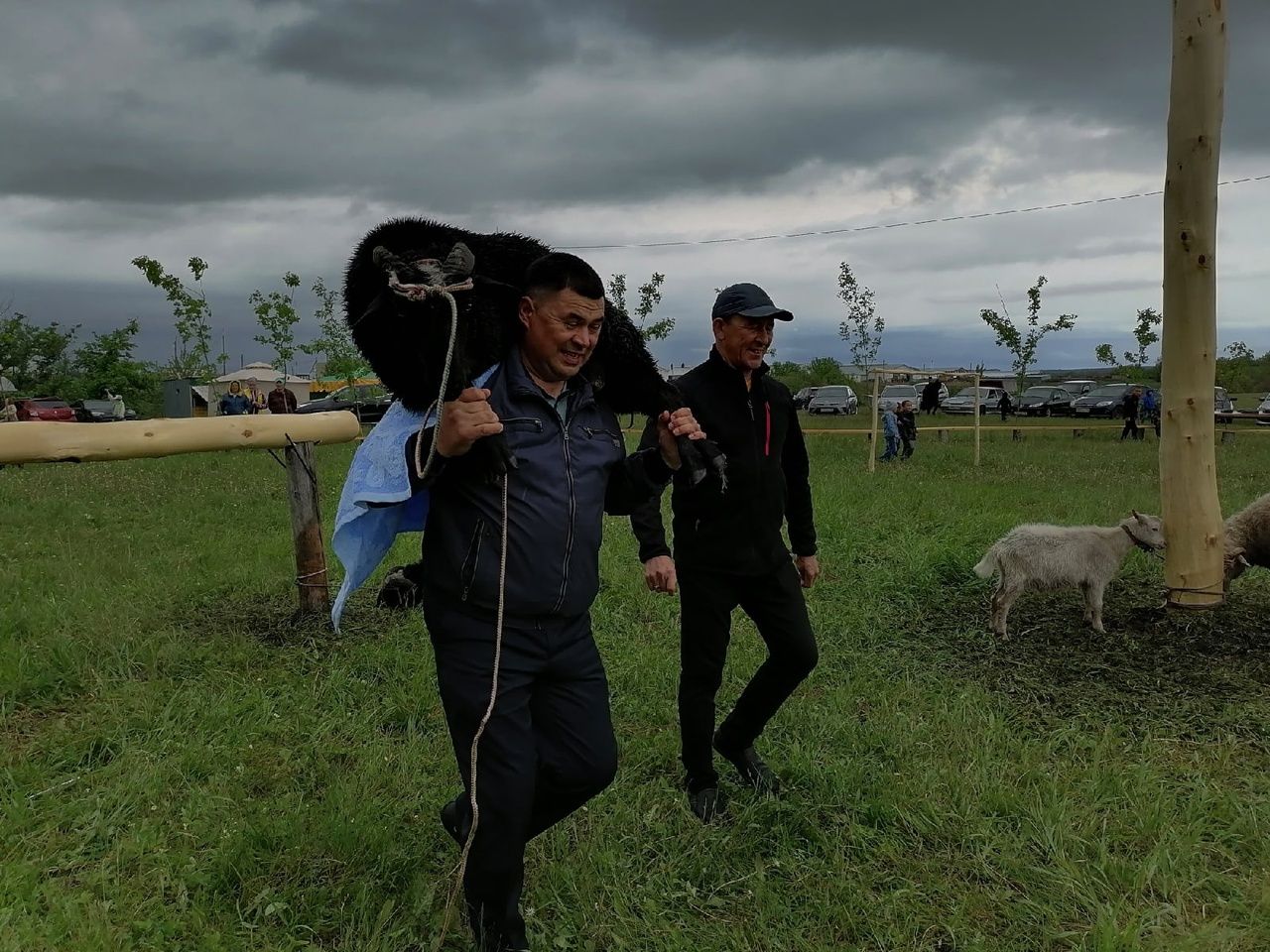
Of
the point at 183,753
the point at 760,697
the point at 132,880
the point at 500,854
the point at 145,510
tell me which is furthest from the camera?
the point at 145,510

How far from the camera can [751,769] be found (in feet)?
12.6

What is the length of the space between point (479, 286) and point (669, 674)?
3065 millimetres

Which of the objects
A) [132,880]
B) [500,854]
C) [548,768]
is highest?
[548,768]

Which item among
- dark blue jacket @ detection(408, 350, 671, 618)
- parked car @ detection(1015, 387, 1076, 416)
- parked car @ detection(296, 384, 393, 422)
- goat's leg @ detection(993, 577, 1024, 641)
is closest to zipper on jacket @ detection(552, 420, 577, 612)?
dark blue jacket @ detection(408, 350, 671, 618)

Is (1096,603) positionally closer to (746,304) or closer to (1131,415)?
(746,304)

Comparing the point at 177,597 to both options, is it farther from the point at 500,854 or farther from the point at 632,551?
the point at 500,854

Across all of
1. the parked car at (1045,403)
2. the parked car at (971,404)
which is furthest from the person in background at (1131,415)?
the parked car at (971,404)

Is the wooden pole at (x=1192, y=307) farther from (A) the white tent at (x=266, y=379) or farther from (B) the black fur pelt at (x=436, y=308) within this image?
(A) the white tent at (x=266, y=379)

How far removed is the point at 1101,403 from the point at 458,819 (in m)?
36.5

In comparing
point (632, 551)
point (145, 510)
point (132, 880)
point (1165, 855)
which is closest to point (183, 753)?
point (132, 880)

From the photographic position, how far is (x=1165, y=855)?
3188 mm

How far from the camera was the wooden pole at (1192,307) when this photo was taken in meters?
4.72

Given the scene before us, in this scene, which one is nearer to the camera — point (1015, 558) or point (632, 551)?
point (1015, 558)

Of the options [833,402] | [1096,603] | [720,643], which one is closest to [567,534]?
[720,643]
